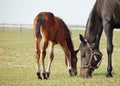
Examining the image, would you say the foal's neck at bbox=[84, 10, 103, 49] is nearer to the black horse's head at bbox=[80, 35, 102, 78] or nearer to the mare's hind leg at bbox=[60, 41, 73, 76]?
the black horse's head at bbox=[80, 35, 102, 78]

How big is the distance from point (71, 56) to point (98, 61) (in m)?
1.84

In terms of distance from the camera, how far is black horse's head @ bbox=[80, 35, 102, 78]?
12258mm

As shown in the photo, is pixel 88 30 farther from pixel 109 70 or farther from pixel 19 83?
pixel 19 83

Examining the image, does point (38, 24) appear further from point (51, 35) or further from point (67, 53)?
point (67, 53)

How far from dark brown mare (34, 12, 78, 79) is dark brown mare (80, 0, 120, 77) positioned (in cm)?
104

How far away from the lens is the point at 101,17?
40.5ft

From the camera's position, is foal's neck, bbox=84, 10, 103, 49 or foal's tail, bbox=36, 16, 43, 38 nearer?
foal's tail, bbox=36, 16, 43, 38

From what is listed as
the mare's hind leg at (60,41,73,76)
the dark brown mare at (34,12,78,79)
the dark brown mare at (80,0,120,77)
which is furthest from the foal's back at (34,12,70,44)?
the dark brown mare at (80,0,120,77)

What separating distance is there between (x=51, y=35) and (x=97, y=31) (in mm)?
1632

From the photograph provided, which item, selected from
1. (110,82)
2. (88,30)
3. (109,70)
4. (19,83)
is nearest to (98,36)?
(88,30)

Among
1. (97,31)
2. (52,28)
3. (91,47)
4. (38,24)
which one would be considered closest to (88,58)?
(91,47)

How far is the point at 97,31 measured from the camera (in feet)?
41.0

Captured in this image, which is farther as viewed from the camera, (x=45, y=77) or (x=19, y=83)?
(x=45, y=77)

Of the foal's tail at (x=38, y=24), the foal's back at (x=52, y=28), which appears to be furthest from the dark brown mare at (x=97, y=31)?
the foal's tail at (x=38, y=24)
